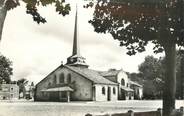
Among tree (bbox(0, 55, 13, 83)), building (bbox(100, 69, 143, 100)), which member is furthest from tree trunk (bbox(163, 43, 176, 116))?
building (bbox(100, 69, 143, 100))

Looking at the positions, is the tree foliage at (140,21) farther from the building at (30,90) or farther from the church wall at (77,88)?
the church wall at (77,88)

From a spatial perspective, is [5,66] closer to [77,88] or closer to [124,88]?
[77,88]

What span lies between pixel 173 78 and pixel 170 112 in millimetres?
1045

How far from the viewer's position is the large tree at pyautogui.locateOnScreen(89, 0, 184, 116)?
36.3 feet

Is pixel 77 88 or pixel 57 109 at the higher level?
pixel 77 88

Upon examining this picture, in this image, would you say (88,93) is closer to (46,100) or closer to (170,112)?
(46,100)

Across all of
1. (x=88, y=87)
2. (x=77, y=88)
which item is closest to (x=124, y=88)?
(x=88, y=87)

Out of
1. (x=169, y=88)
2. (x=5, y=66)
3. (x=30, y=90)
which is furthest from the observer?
(x=30, y=90)

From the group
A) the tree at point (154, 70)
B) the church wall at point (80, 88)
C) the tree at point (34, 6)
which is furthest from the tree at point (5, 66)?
the church wall at point (80, 88)

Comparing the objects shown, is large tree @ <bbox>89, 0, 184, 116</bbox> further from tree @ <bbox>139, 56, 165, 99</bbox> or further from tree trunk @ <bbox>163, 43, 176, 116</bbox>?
tree @ <bbox>139, 56, 165, 99</bbox>

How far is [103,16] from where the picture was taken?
37.8 feet

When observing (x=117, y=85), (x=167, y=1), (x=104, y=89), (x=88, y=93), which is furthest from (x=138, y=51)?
(x=117, y=85)

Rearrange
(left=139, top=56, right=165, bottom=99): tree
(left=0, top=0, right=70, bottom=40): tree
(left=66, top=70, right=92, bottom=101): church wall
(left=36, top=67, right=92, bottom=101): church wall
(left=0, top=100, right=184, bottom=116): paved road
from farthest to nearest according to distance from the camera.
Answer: (left=66, top=70, right=92, bottom=101): church wall < (left=36, top=67, right=92, bottom=101): church wall < (left=0, top=100, right=184, bottom=116): paved road < (left=139, top=56, right=165, bottom=99): tree < (left=0, top=0, right=70, bottom=40): tree

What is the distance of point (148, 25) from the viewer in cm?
1163
